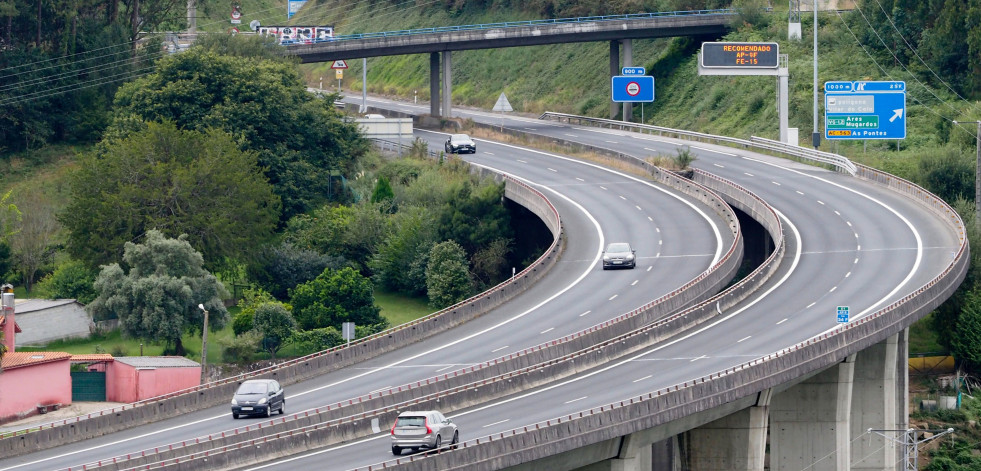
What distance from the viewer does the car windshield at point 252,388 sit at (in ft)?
165

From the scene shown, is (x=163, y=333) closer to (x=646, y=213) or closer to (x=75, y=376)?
(x=75, y=376)

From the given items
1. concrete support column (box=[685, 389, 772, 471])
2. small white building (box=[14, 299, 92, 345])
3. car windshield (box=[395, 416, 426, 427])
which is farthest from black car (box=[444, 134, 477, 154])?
car windshield (box=[395, 416, 426, 427])

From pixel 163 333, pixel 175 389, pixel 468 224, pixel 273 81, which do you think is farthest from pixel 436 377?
pixel 273 81

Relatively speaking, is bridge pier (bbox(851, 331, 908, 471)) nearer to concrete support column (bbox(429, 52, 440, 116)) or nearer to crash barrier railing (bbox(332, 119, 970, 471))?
crash barrier railing (bbox(332, 119, 970, 471))

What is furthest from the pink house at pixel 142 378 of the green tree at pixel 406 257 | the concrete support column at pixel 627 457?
the concrete support column at pixel 627 457

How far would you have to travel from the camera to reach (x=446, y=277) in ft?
253

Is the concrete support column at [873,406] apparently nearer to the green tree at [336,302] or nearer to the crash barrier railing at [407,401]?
the crash barrier railing at [407,401]

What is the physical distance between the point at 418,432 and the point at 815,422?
26.2 meters

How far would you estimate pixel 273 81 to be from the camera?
91.6 m

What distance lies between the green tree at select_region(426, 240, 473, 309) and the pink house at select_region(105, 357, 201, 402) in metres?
18.4

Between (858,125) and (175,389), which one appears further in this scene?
(858,125)

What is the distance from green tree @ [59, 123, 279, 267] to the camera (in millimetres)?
75375

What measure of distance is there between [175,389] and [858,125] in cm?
4961

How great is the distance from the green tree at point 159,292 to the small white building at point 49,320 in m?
1.90
